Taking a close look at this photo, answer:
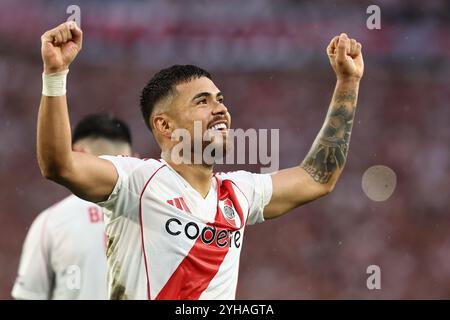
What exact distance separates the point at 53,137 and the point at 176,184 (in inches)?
30.6

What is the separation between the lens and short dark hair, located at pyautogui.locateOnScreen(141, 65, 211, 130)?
13.3 feet

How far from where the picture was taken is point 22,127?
12383mm

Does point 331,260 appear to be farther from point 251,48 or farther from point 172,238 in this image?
point 172,238

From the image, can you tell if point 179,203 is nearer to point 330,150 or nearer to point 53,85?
point 53,85

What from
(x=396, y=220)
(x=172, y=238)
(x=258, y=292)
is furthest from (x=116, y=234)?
(x=396, y=220)

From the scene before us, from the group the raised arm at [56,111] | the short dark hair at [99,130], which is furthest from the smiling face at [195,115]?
the short dark hair at [99,130]

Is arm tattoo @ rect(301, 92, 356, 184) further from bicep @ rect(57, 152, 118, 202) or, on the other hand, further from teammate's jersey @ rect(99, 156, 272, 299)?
bicep @ rect(57, 152, 118, 202)

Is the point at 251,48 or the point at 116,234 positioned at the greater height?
the point at 251,48

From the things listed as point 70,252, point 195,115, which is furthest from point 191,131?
point 70,252

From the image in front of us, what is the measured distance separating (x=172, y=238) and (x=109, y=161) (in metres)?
0.44

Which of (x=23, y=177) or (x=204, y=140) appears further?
(x=23, y=177)

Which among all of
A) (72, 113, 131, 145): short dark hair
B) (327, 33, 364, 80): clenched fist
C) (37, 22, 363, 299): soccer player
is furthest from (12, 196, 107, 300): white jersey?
(327, 33, 364, 80): clenched fist

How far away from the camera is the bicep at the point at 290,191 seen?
4188 millimetres

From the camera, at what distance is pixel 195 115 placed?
13.0 ft
